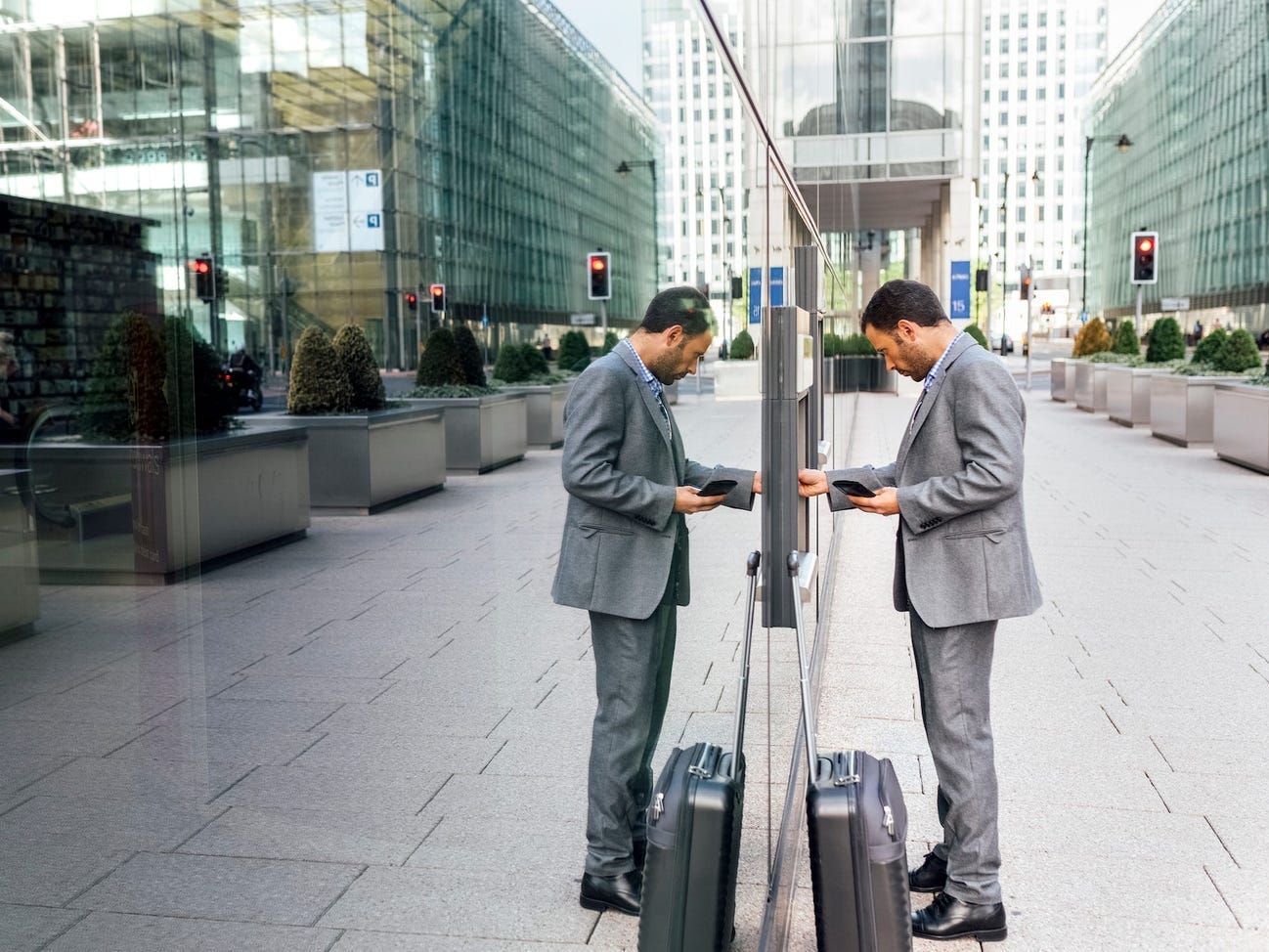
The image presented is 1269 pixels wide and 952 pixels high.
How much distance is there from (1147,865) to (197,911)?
9.50ft

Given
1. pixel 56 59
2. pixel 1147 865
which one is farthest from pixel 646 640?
pixel 56 59

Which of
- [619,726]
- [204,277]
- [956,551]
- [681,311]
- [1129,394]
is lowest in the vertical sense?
[619,726]

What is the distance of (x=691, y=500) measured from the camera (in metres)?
3.61

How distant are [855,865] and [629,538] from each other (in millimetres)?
1097

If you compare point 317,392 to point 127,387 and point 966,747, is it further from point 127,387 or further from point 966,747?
point 966,747

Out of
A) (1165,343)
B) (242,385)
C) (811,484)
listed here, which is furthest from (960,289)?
(811,484)

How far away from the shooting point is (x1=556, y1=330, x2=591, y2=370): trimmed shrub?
13.8 feet

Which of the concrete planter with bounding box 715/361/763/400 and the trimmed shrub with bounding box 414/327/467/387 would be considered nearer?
the concrete planter with bounding box 715/361/763/400

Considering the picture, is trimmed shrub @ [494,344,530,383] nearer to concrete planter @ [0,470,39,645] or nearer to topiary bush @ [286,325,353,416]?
topiary bush @ [286,325,353,416]

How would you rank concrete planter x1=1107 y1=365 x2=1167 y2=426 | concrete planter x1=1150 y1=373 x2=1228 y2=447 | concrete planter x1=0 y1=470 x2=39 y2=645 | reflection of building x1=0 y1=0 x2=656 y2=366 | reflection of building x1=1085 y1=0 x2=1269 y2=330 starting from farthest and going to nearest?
reflection of building x1=1085 y1=0 x2=1269 y2=330
concrete planter x1=1107 y1=365 x2=1167 y2=426
concrete planter x1=1150 y1=373 x2=1228 y2=447
reflection of building x1=0 y1=0 x2=656 y2=366
concrete planter x1=0 y1=470 x2=39 y2=645

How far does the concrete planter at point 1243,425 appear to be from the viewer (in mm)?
14836

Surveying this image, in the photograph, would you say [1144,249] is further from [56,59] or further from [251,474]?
[56,59]

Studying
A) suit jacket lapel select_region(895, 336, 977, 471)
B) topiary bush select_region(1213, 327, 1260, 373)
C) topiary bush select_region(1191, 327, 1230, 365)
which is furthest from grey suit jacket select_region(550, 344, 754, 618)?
topiary bush select_region(1191, 327, 1230, 365)

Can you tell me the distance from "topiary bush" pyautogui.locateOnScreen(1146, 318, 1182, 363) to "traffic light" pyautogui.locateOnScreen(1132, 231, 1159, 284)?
554 centimetres
